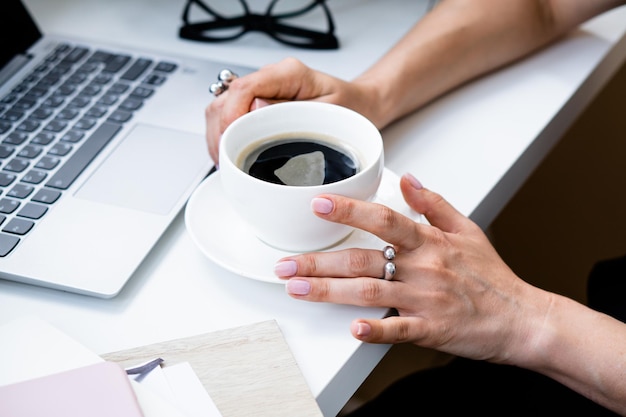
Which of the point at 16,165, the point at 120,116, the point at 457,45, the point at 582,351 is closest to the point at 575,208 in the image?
the point at 457,45

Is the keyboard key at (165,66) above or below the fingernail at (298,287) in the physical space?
above

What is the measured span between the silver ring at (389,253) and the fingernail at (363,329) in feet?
0.19

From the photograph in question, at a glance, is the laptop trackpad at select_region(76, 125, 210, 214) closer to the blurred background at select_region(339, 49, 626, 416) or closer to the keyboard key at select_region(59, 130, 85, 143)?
the keyboard key at select_region(59, 130, 85, 143)

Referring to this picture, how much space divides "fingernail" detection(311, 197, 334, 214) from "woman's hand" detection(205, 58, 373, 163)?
17 centimetres

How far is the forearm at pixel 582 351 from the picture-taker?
58cm

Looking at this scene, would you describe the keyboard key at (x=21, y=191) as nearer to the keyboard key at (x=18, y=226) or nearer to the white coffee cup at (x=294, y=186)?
the keyboard key at (x=18, y=226)

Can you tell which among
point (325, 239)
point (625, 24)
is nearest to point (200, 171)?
point (325, 239)

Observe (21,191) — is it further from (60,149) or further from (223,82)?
(223,82)

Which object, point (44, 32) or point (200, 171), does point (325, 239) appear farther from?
point (44, 32)

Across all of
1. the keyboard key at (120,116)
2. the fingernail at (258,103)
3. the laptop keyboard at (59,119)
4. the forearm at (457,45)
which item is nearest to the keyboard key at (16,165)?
the laptop keyboard at (59,119)

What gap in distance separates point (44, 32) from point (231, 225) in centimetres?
46

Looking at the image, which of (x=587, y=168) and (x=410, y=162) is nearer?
(x=410, y=162)

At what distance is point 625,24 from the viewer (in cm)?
91

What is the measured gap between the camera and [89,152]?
676mm
